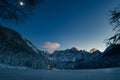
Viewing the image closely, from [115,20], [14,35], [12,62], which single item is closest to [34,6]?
[14,35]

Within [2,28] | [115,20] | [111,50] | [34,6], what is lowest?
[111,50]

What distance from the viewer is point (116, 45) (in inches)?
236

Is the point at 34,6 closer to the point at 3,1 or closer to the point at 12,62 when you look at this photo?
the point at 3,1

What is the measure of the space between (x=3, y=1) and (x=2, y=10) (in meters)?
0.24

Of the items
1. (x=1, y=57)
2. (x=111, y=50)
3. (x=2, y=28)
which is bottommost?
(x=111, y=50)

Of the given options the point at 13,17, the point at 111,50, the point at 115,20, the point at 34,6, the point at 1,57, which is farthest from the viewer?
the point at 1,57

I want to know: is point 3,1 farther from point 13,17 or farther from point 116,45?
point 116,45

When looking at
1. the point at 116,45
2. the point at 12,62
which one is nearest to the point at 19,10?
the point at 116,45

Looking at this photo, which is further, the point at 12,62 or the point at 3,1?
the point at 12,62

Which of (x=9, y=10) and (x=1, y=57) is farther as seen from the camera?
(x=1, y=57)

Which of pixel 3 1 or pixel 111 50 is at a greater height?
pixel 3 1

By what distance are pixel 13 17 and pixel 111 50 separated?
3.94m

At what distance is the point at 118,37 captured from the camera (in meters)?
5.55

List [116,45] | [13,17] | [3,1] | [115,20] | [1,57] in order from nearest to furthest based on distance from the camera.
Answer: [3,1], [13,17], [115,20], [116,45], [1,57]
